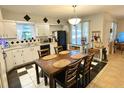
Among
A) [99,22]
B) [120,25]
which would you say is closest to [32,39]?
[99,22]

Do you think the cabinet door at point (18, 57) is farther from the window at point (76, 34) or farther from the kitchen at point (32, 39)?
the window at point (76, 34)

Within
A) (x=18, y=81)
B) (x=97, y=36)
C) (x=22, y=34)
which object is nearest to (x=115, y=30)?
(x=97, y=36)

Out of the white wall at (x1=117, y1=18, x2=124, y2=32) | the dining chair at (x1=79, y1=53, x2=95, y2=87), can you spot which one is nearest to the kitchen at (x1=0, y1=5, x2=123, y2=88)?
the dining chair at (x1=79, y1=53, x2=95, y2=87)

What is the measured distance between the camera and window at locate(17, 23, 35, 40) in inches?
168

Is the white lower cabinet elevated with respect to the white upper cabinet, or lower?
lower

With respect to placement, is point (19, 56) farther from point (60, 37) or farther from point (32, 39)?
point (60, 37)

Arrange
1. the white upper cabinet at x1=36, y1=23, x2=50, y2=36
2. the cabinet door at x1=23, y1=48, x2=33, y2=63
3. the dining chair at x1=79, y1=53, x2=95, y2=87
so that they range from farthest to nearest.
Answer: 1. the white upper cabinet at x1=36, y1=23, x2=50, y2=36
2. the cabinet door at x1=23, y1=48, x2=33, y2=63
3. the dining chair at x1=79, y1=53, x2=95, y2=87

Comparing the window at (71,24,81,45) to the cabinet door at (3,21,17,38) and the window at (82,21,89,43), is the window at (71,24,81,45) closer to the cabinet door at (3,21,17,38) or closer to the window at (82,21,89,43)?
the window at (82,21,89,43)

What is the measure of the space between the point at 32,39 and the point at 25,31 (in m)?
0.54

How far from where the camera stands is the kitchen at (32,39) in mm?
2999

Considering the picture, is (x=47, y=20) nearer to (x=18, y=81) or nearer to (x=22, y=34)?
(x=22, y=34)

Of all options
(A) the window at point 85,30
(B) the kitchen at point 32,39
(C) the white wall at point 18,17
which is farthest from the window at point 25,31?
(A) the window at point 85,30

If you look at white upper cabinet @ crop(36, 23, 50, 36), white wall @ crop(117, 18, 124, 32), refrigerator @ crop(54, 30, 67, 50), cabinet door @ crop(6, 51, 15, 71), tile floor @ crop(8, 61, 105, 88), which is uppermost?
white wall @ crop(117, 18, 124, 32)
